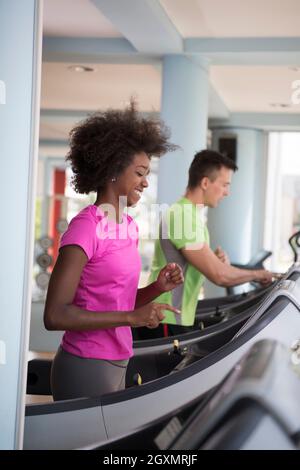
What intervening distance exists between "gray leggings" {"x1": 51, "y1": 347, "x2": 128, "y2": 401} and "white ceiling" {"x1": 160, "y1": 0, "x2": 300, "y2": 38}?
335cm

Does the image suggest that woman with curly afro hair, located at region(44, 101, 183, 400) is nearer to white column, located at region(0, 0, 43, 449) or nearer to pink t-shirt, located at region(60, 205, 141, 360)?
pink t-shirt, located at region(60, 205, 141, 360)

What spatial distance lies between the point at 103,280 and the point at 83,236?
14 cm

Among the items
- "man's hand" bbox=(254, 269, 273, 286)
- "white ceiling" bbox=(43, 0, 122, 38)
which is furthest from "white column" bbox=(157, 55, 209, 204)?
"man's hand" bbox=(254, 269, 273, 286)

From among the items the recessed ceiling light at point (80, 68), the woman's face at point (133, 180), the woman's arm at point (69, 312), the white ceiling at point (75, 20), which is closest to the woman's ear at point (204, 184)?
the woman's face at point (133, 180)

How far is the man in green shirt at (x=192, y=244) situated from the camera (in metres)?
→ 2.92

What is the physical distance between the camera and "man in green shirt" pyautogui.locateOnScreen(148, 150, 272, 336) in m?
2.92

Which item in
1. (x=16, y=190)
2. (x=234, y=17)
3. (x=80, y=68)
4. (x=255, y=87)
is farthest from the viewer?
(x=255, y=87)

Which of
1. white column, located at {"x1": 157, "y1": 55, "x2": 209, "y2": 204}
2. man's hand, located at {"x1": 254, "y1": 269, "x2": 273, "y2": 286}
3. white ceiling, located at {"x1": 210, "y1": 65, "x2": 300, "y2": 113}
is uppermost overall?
white ceiling, located at {"x1": 210, "y1": 65, "x2": 300, "y2": 113}

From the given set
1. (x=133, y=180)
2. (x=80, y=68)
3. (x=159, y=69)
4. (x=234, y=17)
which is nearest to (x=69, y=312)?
(x=133, y=180)

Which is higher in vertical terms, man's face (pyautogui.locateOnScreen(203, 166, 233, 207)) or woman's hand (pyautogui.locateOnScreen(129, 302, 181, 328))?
man's face (pyautogui.locateOnScreen(203, 166, 233, 207))

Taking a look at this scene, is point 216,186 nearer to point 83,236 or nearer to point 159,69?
point 83,236

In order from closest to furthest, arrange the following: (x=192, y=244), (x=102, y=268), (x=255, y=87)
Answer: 1. (x=102, y=268)
2. (x=192, y=244)
3. (x=255, y=87)

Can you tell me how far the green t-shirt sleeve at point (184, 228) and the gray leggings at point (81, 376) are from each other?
1037 millimetres

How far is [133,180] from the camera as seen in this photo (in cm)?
198
